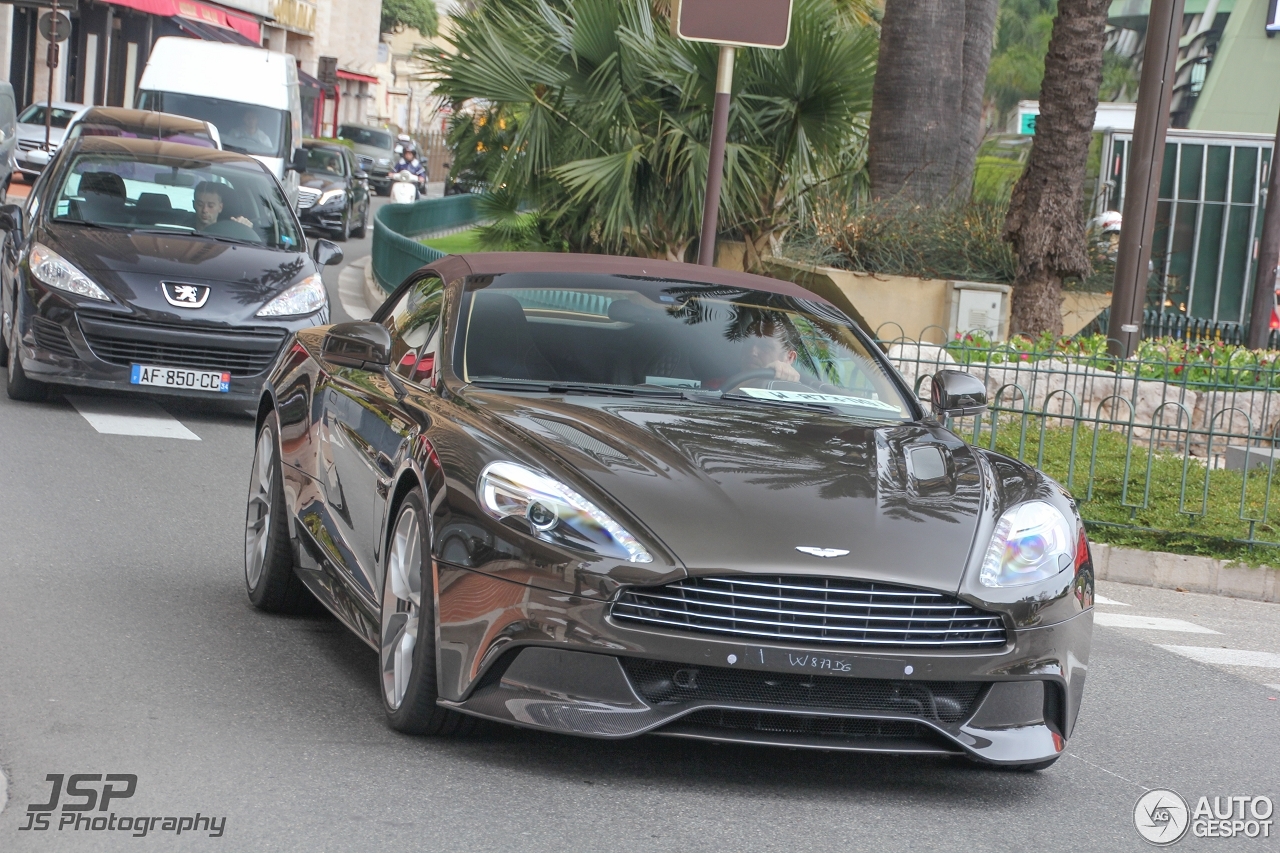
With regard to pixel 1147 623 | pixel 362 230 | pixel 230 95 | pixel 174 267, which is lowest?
pixel 1147 623

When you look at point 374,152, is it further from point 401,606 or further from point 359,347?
point 401,606

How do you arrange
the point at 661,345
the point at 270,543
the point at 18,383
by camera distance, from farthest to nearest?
the point at 18,383 < the point at 270,543 < the point at 661,345

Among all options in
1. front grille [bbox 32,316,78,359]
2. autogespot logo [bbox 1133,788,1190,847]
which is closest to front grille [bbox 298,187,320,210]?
front grille [bbox 32,316,78,359]

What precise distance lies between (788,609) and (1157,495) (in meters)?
6.55

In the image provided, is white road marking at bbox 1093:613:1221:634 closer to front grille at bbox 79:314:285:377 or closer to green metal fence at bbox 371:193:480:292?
front grille at bbox 79:314:285:377

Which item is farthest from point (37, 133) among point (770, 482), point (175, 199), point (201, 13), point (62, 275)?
point (770, 482)

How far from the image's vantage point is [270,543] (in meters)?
6.60

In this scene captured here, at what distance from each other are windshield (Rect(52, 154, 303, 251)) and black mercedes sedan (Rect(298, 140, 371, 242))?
16.4 metres

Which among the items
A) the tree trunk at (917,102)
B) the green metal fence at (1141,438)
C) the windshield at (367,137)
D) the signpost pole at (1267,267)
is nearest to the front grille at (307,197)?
the tree trunk at (917,102)

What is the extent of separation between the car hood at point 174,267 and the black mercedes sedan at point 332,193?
57.7ft

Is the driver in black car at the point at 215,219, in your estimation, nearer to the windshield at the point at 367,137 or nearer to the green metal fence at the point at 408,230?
the green metal fence at the point at 408,230

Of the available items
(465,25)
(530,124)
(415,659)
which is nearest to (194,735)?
(415,659)

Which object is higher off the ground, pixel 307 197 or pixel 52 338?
pixel 307 197

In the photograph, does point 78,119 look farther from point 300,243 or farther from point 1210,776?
point 1210,776
